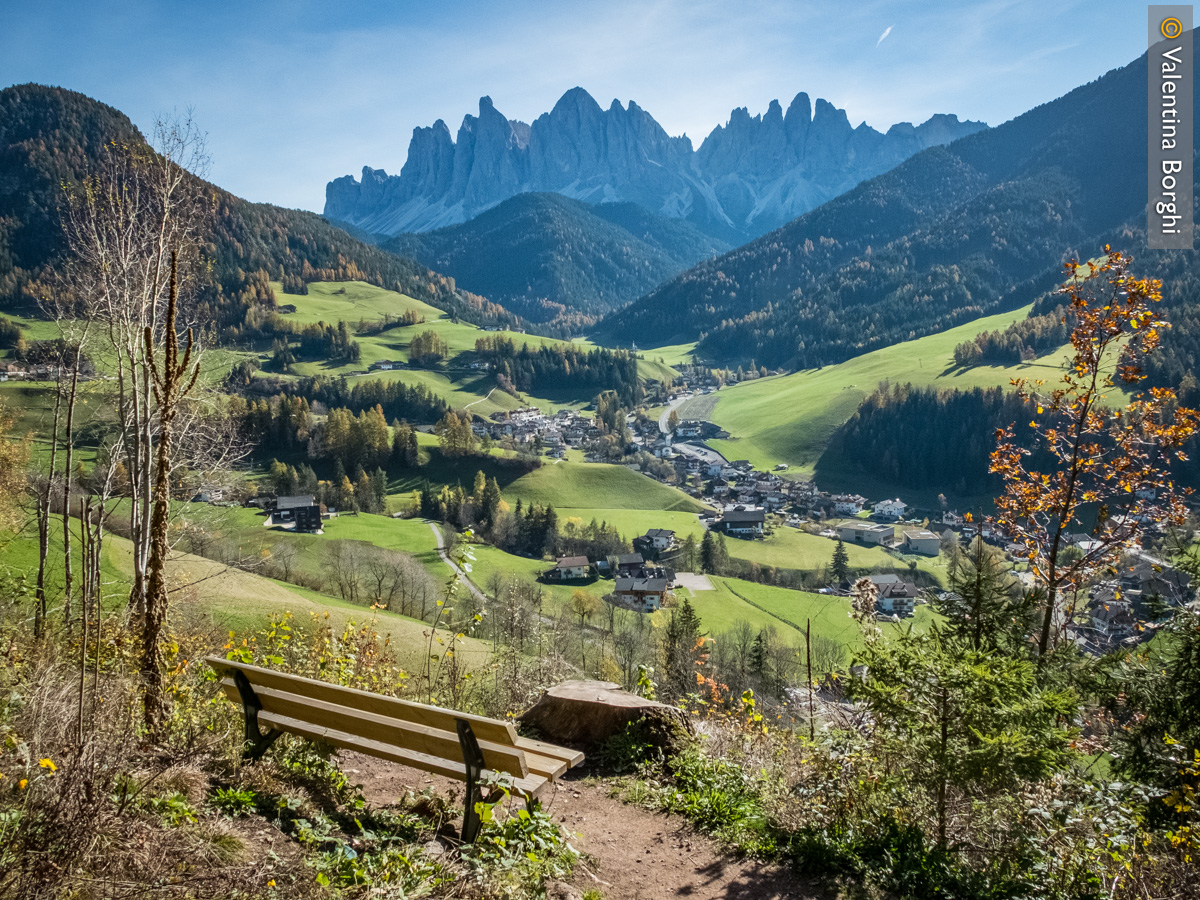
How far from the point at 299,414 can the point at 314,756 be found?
109610mm

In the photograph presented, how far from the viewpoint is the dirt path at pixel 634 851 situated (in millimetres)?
5328

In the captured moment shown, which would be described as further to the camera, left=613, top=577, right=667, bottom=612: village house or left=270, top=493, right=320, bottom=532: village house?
left=270, top=493, right=320, bottom=532: village house

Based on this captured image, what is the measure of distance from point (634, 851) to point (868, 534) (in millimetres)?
97297

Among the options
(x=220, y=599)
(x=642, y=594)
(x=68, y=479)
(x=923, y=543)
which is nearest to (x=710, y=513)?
(x=923, y=543)

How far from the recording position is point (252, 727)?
5965 millimetres

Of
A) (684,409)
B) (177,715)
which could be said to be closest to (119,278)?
(177,715)

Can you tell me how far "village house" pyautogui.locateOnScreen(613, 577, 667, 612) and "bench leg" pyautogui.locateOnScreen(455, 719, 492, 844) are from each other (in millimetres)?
59770

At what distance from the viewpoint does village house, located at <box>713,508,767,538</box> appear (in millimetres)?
89938

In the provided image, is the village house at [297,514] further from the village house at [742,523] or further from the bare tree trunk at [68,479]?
the bare tree trunk at [68,479]

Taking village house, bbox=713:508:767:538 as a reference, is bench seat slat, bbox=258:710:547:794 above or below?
above

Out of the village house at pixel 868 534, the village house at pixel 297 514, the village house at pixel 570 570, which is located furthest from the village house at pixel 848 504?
the village house at pixel 297 514

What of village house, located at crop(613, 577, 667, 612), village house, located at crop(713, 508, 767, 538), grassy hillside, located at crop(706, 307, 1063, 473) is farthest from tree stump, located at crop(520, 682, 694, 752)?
grassy hillside, located at crop(706, 307, 1063, 473)

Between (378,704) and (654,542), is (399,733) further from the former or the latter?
(654,542)

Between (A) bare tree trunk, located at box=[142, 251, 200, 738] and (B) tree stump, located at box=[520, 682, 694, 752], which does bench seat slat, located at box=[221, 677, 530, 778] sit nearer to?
(A) bare tree trunk, located at box=[142, 251, 200, 738]
